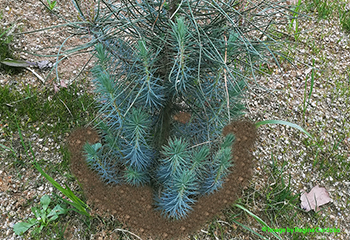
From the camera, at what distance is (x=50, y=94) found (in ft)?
8.11

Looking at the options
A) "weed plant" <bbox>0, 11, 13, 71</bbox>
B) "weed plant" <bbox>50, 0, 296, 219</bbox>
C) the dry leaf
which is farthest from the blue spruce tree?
"weed plant" <bbox>0, 11, 13, 71</bbox>

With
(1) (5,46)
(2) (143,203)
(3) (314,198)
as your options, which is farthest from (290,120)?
(1) (5,46)

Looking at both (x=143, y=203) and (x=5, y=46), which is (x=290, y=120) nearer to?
(x=143, y=203)

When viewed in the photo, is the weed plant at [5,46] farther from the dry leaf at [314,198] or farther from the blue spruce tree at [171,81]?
the dry leaf at [314,198]

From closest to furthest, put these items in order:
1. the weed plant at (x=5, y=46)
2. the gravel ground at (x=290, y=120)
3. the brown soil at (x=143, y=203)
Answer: the brown soil at (x=143, y=203) → the gravel ground at (x=290, y=120) → the weed plant at (x=5, y=46)

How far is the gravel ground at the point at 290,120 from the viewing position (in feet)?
6.79

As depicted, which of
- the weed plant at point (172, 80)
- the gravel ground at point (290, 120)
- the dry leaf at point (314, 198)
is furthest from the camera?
the dry leaf at point (314, 198)

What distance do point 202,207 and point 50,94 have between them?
1.55m

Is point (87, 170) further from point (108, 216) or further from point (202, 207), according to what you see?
point (202, 207)

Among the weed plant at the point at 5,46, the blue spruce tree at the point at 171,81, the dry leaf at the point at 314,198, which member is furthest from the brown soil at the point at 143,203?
the weed plant at the point at 5,46

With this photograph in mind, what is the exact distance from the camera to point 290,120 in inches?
105

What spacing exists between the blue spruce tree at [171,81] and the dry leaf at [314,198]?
0.79 m

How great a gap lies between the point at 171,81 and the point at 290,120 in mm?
1588

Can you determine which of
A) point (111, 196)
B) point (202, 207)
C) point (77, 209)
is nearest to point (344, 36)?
point (202, 207)
